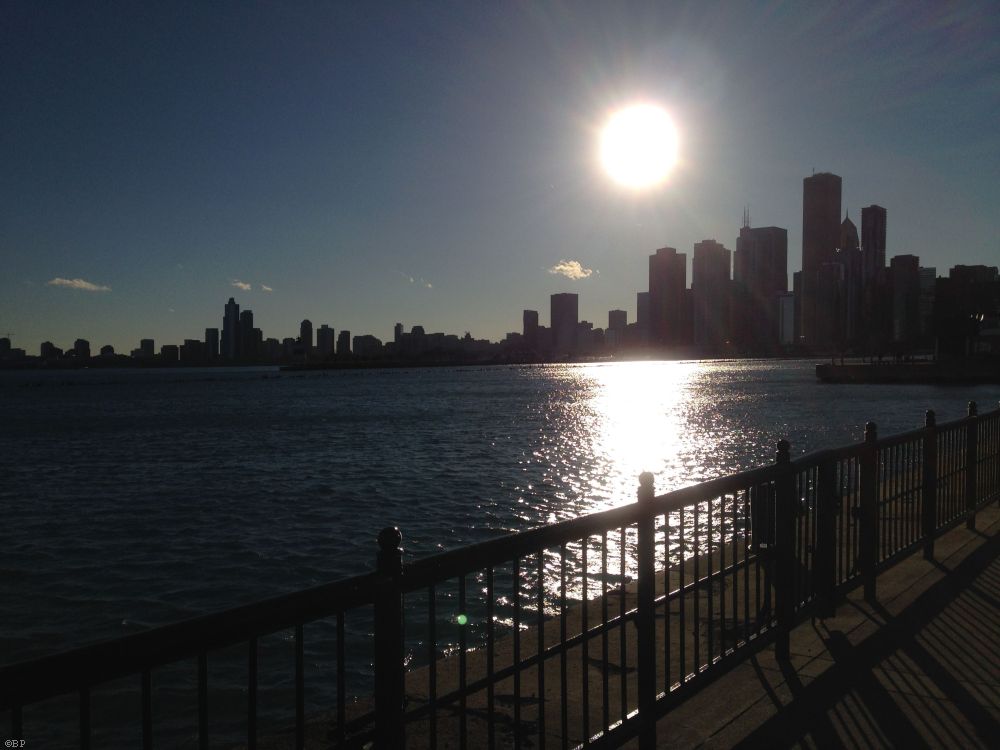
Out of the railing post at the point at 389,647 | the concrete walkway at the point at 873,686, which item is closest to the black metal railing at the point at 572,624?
the railing post at the point at 389,647

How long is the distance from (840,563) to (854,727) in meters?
2.38

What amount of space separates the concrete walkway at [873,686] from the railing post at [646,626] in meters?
0.33

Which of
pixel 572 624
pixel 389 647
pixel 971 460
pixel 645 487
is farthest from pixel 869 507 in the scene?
pixel 389 647

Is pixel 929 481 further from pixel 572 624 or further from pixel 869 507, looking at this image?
pixel 572 624

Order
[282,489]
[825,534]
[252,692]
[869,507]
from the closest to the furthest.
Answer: [252,692] < [825,534] < [869,507] < [282,489]

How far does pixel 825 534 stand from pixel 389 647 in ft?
15.2

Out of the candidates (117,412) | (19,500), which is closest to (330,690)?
(19,500)

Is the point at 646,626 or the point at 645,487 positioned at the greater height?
the point at 645,487

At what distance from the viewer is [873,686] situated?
18.1ft

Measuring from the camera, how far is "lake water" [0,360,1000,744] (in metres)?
15.8

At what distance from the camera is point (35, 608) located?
14.7 m

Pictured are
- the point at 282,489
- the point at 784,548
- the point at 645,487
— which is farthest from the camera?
the point at 282,489

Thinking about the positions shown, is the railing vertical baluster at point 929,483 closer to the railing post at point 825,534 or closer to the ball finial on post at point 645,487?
the railing post at point 825,534

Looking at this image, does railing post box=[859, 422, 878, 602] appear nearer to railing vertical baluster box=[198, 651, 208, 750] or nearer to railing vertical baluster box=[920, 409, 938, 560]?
railing vertical baluster box=[920, 409, 938, 560]
